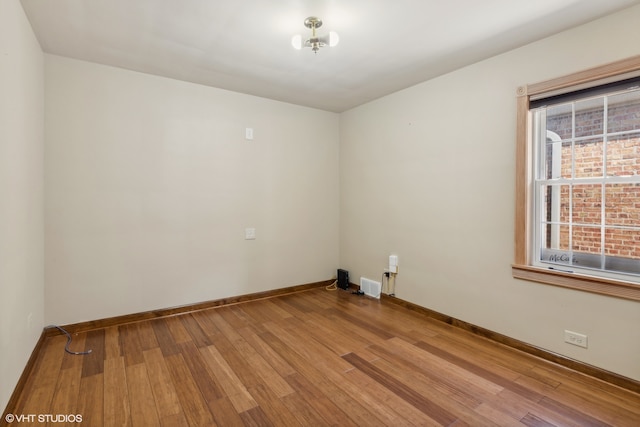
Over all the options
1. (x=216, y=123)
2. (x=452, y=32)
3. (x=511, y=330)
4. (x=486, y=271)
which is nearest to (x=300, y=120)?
(x=216, y=123)

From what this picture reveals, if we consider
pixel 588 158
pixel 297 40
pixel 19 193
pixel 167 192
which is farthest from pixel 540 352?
pixel 19 193

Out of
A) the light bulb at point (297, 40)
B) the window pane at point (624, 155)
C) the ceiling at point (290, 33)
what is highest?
the ceiling at point (290, 33)

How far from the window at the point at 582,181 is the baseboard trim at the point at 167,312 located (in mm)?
2697

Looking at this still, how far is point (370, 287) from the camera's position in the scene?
401 centimetres

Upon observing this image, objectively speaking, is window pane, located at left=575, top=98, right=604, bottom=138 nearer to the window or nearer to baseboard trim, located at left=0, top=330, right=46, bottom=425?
the window

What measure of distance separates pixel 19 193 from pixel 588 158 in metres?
4.03

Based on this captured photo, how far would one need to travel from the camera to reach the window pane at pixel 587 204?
2.29m

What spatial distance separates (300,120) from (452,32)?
2.27 meters

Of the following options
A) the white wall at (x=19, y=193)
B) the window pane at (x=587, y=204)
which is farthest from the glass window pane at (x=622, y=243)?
the white wall at (x=19, y=193)

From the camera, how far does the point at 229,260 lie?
3.70m

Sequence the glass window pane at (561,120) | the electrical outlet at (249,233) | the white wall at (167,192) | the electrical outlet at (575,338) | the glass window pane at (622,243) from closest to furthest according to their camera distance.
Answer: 1. the glass window pane at (622,243)
2. the electrical outlet at (575,338)
3. the glass window pane at (561,120)
4. the white wall at (167,192)
5. the electrical outlet at (249,233)

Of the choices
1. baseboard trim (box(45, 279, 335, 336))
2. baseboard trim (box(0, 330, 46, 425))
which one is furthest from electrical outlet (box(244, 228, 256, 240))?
baseboard trim (box(0, 330, 46, 425))

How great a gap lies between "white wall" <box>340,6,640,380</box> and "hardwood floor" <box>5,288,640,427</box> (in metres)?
0.32

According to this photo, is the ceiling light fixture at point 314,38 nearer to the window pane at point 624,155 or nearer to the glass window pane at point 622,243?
the window pane at point 624,155
